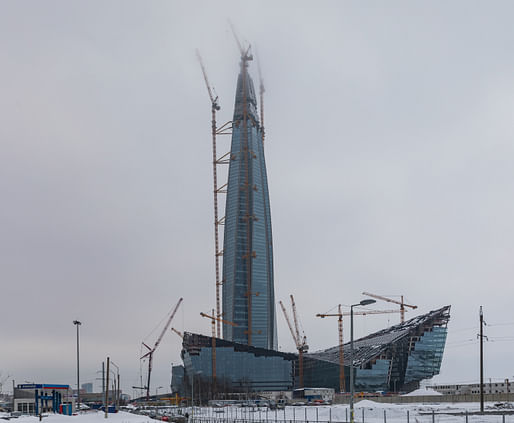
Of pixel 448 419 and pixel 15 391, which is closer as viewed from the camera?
pixel 448 419

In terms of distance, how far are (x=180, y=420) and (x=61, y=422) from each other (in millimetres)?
24064

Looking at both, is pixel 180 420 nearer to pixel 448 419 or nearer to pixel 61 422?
pixel 61 422

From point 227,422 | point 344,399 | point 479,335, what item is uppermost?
point 479,335

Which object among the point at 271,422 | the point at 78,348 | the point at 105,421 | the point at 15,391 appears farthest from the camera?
the point at 15,391

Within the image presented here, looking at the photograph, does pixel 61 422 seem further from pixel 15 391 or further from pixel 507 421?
pixel 15 391

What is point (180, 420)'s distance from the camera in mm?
112688

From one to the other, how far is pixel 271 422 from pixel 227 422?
8.27 m

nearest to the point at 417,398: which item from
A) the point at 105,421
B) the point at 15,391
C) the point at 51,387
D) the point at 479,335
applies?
the point at 479,335

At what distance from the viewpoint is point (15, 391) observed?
549 ft

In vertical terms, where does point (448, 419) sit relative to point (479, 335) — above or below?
below

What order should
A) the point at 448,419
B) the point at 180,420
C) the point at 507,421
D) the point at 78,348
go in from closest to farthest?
the point at 507,421 < the point at 448,419 < the point at 180,420 < the point at 78,348

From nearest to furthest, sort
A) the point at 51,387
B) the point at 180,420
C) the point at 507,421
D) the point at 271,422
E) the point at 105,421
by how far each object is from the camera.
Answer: the point at 507,421 → the point at 271,422 → the point at 105,421 → the point at 180,420 → the point at 51,387

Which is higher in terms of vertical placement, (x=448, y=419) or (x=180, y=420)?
(x=448, y=419)

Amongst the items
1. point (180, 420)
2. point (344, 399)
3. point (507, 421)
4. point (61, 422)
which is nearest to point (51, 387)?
point (180, 420)
